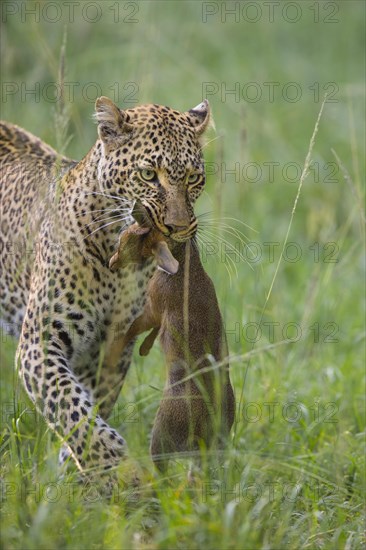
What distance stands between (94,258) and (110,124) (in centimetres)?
79

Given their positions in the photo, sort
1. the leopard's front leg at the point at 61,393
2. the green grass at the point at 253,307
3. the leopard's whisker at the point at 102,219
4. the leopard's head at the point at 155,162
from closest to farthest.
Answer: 1. the green grass at the point at 253,307
2. the leopard's front leg at the point at 61,393
3. the leopard's head at the point at 155,162
4. the leopard's whisker at the point at 102,219

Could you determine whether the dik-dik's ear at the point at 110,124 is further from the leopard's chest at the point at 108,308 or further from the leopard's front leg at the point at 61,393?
the leopard's front leg at the point at 61,393

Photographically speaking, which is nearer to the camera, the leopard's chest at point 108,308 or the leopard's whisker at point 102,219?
the leopard's whisker at point 102,219

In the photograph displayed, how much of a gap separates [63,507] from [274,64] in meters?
10.8

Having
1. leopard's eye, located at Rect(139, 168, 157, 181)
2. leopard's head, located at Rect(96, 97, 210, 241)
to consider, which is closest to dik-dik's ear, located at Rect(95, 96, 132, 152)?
leopard's head, located at Rect(96, 97, 210, 241)

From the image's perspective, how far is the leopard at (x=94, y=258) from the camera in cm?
635

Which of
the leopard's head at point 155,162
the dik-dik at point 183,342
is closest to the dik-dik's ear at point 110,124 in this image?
the leopard's head at point 155,162

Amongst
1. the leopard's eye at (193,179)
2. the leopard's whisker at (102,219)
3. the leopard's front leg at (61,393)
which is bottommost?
the leopard's front leg at (61,393)

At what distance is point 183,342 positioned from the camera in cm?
625

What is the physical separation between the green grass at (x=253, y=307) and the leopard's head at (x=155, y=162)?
596 millimetres

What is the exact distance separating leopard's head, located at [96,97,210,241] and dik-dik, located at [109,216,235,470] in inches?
6.5

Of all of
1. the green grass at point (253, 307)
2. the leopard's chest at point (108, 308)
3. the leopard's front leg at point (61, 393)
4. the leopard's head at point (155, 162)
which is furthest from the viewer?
the leopard's chest at point (108, 308)

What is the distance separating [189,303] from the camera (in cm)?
644

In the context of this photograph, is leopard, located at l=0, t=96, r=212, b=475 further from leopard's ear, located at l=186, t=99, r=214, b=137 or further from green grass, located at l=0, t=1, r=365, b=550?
green grass, located at l=0, t=1, r=365, b=550
